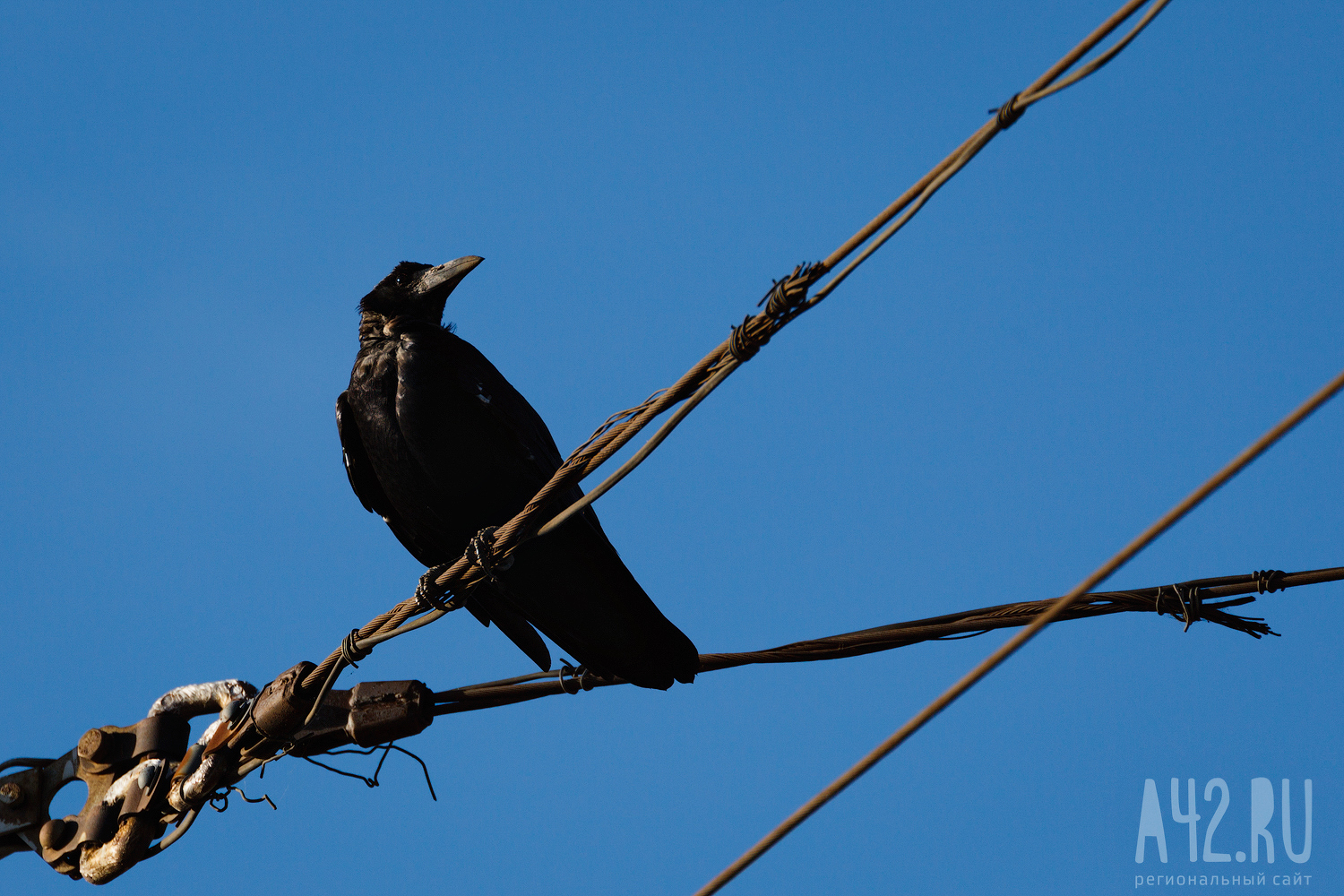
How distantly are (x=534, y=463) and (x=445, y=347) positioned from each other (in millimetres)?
812

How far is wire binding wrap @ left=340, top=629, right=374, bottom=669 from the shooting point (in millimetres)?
4531

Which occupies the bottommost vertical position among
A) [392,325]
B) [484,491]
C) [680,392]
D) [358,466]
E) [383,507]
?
[680,392]

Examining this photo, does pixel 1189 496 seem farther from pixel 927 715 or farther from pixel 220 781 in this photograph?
pixel 220 781

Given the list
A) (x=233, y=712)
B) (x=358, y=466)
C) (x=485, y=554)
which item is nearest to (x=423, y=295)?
(x=358, y=466)

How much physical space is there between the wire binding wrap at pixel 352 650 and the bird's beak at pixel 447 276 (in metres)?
2.77

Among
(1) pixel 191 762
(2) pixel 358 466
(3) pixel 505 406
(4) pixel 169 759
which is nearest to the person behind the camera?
(1) pixel 191 762

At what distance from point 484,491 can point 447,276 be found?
5.21 feet

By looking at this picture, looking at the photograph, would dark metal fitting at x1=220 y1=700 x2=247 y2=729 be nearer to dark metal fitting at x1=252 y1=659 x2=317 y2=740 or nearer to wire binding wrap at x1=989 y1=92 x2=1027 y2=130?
dark metal fitting at x1=252 y1=659 x2=317 y2=740

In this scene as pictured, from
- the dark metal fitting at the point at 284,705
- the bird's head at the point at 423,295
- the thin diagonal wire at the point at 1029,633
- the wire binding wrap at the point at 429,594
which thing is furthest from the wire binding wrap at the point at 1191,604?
the bird's head at the point at 423,295

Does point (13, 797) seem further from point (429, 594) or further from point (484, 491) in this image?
point (429, 594)

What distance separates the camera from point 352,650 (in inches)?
179

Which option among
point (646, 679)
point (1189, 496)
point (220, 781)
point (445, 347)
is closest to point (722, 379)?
point (1189, 496)

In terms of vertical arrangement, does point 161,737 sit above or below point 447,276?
below

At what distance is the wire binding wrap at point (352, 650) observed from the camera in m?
4.53
